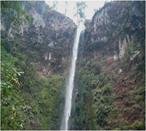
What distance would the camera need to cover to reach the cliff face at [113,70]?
10.9 metres

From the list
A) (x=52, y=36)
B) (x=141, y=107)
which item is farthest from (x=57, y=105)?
(x=52, y=36)

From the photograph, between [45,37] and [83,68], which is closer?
[83,68]

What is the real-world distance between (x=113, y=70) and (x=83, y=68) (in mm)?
4642

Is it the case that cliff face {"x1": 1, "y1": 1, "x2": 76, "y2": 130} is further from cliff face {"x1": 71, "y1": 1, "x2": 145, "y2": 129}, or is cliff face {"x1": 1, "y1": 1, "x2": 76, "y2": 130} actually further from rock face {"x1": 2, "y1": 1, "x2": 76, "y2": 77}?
cliff face {"x1": 71, "y1": 1, "x2": 145, "y2": 129}

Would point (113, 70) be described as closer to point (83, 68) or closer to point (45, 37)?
point (83, 68)

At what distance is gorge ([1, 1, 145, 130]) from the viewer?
1155cm

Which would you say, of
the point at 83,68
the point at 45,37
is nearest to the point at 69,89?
the point at 83,68

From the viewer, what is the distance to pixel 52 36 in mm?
25156

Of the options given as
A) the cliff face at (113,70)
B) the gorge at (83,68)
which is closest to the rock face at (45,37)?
the gorge at (83,68)

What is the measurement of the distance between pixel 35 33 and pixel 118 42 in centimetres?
1273

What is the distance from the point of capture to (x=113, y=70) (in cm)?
1514

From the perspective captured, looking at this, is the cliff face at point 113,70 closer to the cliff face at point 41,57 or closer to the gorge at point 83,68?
the gorge at point 83,68

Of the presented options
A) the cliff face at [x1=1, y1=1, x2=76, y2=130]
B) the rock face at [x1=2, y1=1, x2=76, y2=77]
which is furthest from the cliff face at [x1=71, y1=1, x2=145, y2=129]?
the rock face at [x1=2, y1=1, x2=76, y2=77]

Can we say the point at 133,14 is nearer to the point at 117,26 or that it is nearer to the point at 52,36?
the point at 117,26
